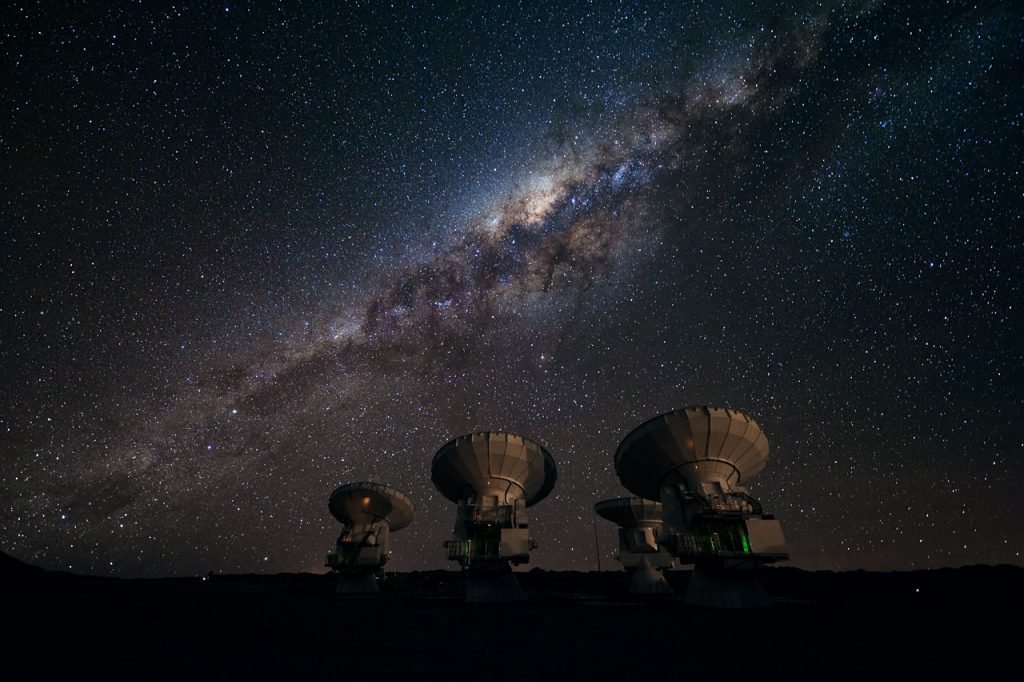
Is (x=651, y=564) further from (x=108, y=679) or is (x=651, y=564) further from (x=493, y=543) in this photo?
(x=108, y=679)

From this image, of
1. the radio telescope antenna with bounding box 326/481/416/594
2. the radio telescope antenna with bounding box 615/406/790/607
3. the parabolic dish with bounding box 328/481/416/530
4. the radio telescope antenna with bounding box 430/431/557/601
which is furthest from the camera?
the parabolic dish with bounding box 328/481/416/530

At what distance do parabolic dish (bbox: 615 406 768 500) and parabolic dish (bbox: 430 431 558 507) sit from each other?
727 centimetres

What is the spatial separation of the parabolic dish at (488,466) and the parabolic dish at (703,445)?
7.27 meters

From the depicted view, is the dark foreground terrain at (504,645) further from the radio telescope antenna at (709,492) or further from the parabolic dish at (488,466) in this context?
the parabolic dish at (488,466)

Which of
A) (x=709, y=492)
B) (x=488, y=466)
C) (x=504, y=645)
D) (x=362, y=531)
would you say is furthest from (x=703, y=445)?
(x=362, y=531)

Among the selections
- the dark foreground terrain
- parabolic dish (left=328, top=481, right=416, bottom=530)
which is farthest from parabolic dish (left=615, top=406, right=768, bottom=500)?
parabolic dish (left=328, top=481, right=416, bottom=530)

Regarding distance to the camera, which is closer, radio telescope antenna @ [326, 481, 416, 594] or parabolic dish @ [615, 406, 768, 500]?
parabolic dish @ [615, 406, 768, 500]

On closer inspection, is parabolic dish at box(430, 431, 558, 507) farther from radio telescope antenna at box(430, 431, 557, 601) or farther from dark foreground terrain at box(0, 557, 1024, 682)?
dark foreground terrain at box(0, 557, 1024, 682)

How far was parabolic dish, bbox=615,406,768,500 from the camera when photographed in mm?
21453

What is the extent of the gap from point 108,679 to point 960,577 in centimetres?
9543

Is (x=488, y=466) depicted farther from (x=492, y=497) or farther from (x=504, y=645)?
(x=504, y=645)

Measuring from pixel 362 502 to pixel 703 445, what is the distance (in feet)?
91.6

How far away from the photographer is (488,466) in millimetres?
26438

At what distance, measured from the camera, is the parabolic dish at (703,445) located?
21.5 metres
